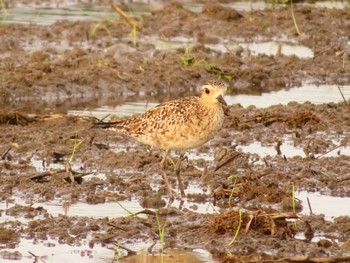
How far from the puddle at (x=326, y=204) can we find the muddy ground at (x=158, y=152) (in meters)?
0.17

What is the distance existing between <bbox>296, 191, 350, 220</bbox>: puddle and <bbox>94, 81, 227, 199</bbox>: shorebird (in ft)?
3.90

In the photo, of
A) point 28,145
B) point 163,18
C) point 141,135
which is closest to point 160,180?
point 141,135

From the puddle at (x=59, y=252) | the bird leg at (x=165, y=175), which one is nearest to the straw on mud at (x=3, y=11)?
the bird leg at (x=165, y=175)

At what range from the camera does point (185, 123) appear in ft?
38.9

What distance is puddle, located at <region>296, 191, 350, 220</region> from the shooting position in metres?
11.1

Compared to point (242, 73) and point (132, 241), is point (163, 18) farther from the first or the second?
point (132, 241)

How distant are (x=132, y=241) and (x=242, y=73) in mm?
8365

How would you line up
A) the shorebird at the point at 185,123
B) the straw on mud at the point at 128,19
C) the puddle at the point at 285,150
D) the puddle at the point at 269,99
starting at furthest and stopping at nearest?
the straw on mud at the point at 128,19, the puddle at the point at 269,99, the puddle at the point at 285,150, the shorebird at the point at 185,123

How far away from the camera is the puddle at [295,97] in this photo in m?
16.6

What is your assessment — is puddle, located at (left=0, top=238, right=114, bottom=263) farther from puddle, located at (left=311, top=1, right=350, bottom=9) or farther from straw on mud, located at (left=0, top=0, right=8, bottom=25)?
puddle, located at (left=311, top=1, right=350, bottom=9)

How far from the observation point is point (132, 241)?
33.0 ft

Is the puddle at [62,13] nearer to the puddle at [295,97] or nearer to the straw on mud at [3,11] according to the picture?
the straw on mud at [3,11]

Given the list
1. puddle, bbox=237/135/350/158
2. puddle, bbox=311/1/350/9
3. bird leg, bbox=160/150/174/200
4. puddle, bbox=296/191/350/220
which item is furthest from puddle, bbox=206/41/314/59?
puddle, bbox=296/191/350/220

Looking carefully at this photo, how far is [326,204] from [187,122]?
1.68 meters
